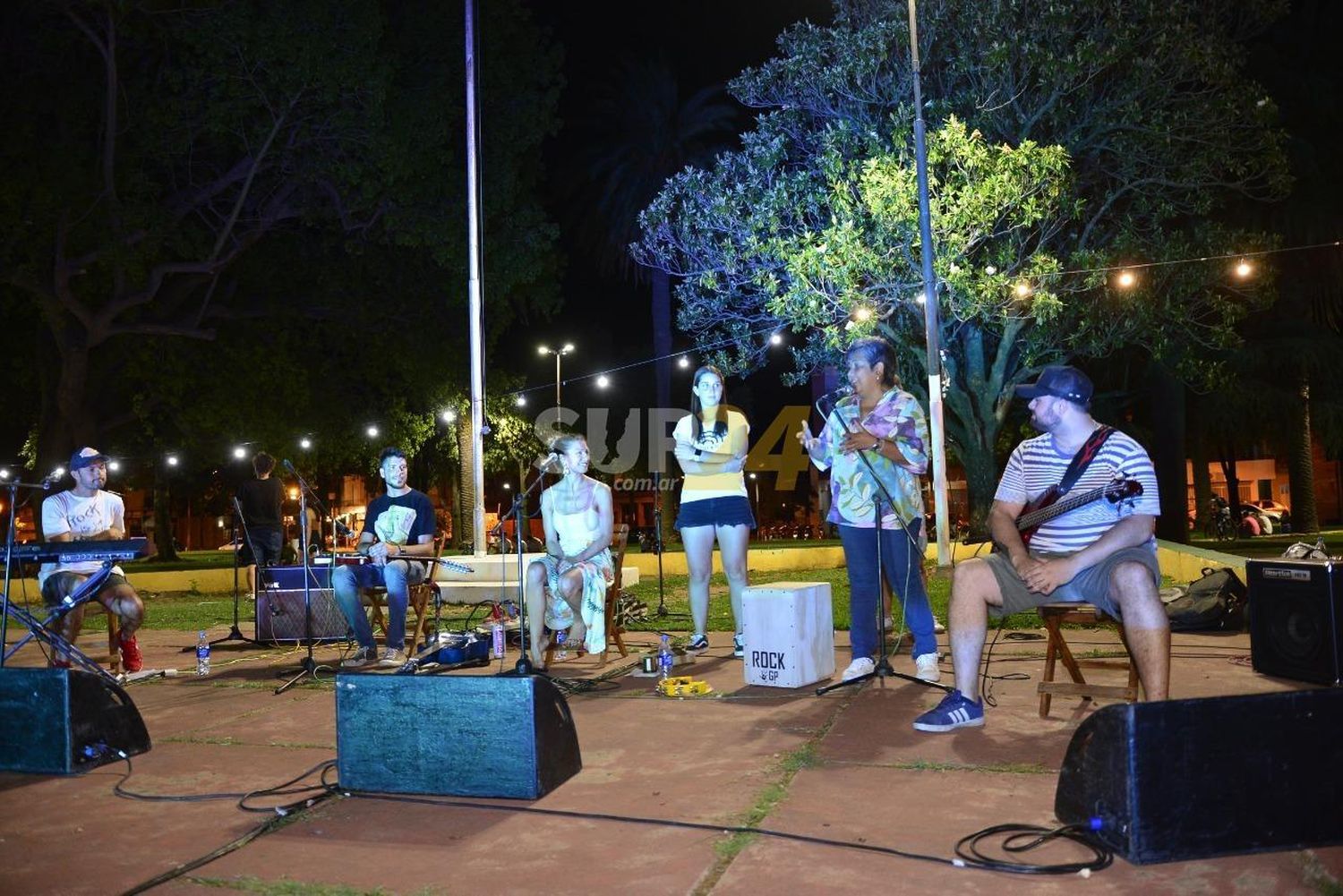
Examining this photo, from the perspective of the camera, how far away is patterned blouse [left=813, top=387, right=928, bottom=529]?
17.6 feet

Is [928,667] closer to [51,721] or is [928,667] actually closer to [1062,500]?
[1062,500]

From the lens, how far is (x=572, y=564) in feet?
21.2

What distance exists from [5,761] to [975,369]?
15391 mm

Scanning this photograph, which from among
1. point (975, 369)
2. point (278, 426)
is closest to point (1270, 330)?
point (975, 369)

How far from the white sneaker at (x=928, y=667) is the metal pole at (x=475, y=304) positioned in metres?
7.79

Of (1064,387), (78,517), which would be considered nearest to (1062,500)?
(1064,387)

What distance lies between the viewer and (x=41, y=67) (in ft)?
50.3

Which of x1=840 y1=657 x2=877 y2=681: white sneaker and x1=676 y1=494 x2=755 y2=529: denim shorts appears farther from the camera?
x1=676 y1=494 x2=755 y2=529: denim shorts

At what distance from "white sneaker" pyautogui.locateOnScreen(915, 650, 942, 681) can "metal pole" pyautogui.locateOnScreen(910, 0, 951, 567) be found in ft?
28.4

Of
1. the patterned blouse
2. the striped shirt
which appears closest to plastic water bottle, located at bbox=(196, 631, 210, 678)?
the patterned blouse

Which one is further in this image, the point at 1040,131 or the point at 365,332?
the point at 365,332

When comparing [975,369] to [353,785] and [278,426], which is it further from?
[353,785]

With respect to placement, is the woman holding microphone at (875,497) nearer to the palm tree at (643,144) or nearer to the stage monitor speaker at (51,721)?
the stage monitor speaker at (51,721)

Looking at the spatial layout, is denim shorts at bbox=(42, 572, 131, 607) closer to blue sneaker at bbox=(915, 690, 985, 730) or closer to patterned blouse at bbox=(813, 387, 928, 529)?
patterned blouse at bbox=(813, 387, 928, 529)
